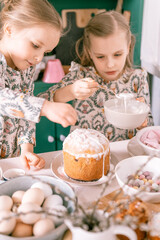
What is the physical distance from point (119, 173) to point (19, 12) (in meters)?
0.81

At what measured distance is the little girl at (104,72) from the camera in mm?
1527

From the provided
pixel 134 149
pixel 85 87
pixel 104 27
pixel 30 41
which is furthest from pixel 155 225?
pixel 104 27

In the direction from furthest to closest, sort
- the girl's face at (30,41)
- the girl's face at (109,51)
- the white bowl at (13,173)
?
the girl's face at (109,51), the girl's face at (30,41), the white bowl at (13,173)

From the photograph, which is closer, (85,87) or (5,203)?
(5,203)

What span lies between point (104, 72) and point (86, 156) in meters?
0.82

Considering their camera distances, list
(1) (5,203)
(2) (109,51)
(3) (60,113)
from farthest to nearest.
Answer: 1. (2) (109,51)
2. (3) (60,113)
3. (1) (5,203)

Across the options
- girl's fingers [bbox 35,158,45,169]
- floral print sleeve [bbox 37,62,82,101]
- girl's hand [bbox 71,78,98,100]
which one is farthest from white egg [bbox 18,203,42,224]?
floral print sleeve [bbox 37,62,82,101]

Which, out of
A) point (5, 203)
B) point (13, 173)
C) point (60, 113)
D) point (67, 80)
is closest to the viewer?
point (5, 203)

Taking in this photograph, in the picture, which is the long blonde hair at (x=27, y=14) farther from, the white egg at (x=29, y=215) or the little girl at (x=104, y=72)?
the white egg at (x=29, y=215)

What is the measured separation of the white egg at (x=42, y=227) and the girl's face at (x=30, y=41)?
0.76 m

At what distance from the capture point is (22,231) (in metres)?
0.67

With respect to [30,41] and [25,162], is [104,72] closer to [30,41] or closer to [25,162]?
[30,41]

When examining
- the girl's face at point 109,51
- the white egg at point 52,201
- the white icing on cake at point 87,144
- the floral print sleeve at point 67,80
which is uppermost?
the girl's face at point 109,51

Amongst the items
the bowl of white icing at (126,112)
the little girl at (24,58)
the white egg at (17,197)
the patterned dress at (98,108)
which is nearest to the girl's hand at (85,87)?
the bowl of white icing at (126,112)
